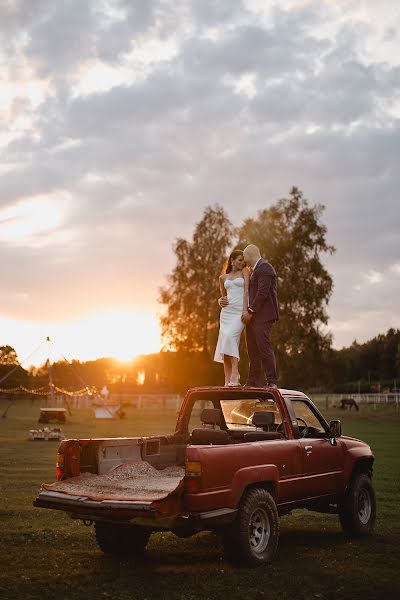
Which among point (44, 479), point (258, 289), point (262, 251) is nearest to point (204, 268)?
Result: point (262, 251)

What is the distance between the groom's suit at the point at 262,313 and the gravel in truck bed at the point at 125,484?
9.40 ft

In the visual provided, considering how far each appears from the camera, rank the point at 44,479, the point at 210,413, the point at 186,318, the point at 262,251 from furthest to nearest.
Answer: the point at 186,318
the point at 262,251
the point at 44,479
the point at 210,413

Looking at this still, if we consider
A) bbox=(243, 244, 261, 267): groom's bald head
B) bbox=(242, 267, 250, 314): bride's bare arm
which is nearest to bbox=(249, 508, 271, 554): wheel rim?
bbox=(242, 267, 250, 314): bride's bare arm

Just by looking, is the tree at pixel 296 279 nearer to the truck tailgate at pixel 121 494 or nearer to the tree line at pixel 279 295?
the tree line at pixel 279 295

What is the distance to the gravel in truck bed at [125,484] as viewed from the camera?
738 centimetres

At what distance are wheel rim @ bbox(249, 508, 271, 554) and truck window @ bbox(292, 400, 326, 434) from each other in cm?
184

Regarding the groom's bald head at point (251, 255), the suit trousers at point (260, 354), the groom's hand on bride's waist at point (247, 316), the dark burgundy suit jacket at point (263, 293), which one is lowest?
the suit trousers at point (260, 354)

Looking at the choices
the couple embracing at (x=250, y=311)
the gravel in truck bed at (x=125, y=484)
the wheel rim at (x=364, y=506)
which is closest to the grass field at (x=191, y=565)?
the wheel rim at (x=364, y=506)

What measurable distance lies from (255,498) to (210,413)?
168cm

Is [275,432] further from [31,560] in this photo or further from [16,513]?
[16,513]

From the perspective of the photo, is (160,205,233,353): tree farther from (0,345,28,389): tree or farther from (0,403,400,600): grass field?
(0,403,400,600): grass field

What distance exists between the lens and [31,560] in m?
7.73

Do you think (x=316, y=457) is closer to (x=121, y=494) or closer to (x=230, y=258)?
(x=121, y=494)

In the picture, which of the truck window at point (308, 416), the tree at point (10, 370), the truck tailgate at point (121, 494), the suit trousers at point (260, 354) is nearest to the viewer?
the truck tailgate at point (121, 494)
